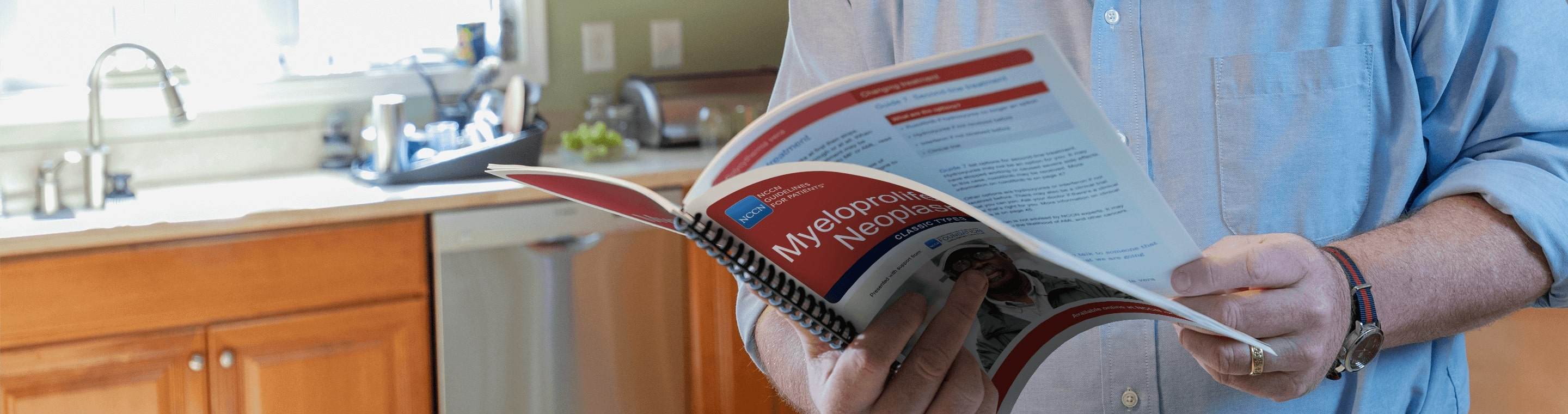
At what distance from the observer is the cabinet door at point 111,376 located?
189 cm

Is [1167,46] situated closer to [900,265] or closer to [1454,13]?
[1454,13]

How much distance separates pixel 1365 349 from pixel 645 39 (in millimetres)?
2369

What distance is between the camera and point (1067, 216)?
0.57m

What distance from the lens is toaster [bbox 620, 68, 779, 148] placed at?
270cm

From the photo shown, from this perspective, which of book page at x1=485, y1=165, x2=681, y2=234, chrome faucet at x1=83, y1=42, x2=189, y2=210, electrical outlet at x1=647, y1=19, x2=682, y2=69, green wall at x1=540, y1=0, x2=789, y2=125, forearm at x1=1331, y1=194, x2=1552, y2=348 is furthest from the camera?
electrical outlet at x1=647, y1=19, x2=682, y2=69

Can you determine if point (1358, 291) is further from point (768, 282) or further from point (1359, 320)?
point (768, 282)

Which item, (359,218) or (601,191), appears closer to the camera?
(601,191)

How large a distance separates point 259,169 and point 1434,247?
2.34 meters

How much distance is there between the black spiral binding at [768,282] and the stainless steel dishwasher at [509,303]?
1.64 m

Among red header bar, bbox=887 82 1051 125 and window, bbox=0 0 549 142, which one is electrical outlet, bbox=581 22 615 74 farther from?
red header bar, bbox=887 82 1051 125

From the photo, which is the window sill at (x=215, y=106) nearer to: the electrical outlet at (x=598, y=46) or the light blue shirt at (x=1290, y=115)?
the electrical outlet at (x=598, y=46)

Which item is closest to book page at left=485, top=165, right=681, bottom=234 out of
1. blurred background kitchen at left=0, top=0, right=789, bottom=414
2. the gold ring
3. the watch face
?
the gold ring

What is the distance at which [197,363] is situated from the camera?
2.00 meters

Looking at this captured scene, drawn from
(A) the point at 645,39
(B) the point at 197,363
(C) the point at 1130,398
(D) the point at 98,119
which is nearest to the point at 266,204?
(B) the point at 197,363
